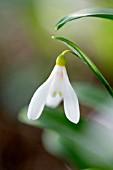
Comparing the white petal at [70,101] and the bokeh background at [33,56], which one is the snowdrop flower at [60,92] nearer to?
the white petal at [70,101]

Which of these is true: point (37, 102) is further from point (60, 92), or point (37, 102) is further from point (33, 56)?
point (33, 56)

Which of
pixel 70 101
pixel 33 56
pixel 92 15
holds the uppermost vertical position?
pixel 33 56

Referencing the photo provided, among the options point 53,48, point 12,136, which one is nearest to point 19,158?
point 12,136

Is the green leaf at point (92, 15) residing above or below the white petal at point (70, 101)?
above

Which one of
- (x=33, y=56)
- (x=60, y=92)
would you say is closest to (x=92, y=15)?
(x=60, y=92)

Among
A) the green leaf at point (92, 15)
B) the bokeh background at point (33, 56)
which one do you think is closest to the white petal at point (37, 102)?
the green leaf at point (92, 15)

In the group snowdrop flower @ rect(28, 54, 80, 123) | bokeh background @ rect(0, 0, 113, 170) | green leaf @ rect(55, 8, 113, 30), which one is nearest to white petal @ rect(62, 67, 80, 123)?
snowdrop flower @ rect(28, 54, 80, 123)
